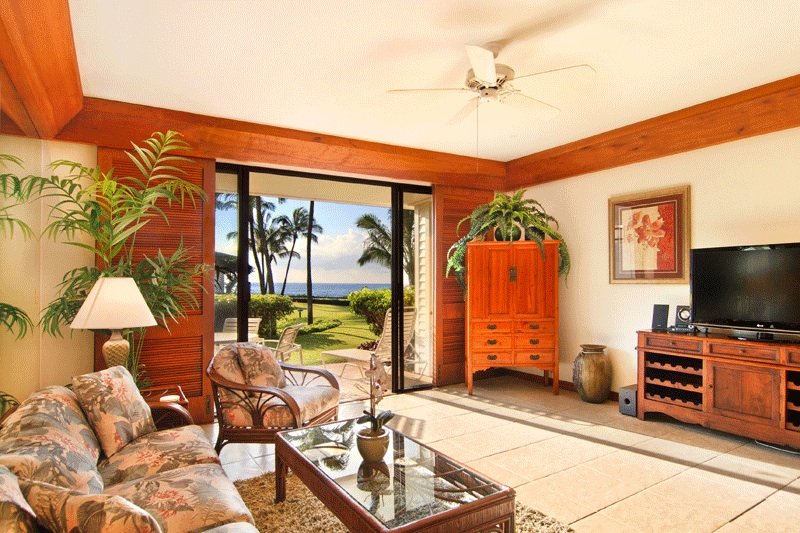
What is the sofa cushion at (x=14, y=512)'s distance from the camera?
1078 millimetres

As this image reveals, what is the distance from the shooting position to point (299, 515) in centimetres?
254

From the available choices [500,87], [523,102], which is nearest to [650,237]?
[523,102]

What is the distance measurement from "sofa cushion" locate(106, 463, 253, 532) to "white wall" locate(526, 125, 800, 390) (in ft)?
13.6

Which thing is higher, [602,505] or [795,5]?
[795,5]

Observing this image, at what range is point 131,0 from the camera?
98.3 inches

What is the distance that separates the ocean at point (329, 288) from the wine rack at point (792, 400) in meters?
5.35

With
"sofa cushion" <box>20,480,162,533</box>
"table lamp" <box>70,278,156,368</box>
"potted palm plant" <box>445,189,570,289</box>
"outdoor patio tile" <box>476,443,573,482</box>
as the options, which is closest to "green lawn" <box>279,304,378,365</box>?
"potted palm plant" <box>445,189,570,289</box>

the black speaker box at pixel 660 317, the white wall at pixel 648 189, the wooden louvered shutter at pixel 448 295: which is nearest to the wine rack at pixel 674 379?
the black speaker box at pixel 660 317

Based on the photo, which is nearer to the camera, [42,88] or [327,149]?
[42,88]

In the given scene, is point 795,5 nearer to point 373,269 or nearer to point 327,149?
point 327,149

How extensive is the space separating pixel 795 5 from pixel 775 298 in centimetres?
206

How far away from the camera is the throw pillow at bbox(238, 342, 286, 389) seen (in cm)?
345

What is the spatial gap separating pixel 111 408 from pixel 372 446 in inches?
50.3

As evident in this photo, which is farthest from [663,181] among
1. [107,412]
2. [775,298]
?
[107,412]
